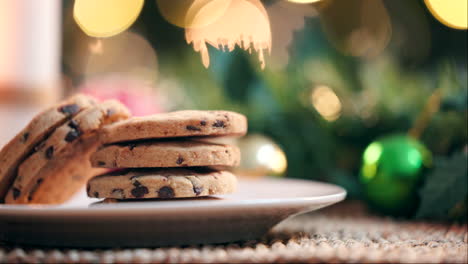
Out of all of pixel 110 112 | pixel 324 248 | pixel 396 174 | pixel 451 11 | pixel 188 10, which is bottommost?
pixel 324 248

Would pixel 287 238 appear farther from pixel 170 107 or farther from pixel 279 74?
pixel 170 107

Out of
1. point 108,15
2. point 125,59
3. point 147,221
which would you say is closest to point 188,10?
point 108,15

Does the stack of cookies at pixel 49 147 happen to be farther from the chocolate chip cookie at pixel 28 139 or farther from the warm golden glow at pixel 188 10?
the warm golden glow at pixel 188 10

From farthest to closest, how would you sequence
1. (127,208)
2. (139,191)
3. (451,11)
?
(451,11) → (139,191) → (127,208)

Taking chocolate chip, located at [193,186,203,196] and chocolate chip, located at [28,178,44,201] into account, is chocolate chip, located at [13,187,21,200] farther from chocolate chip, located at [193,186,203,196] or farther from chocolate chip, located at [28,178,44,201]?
chocolate chip, located at [193,186,203,196]

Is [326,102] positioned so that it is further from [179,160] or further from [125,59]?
[125,59]

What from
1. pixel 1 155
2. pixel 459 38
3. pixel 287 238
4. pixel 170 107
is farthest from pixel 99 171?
pixel 459 38

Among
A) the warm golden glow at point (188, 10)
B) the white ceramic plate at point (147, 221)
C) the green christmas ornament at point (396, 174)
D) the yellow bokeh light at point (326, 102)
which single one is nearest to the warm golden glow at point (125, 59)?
the warm golden glow at point (188, 10)
